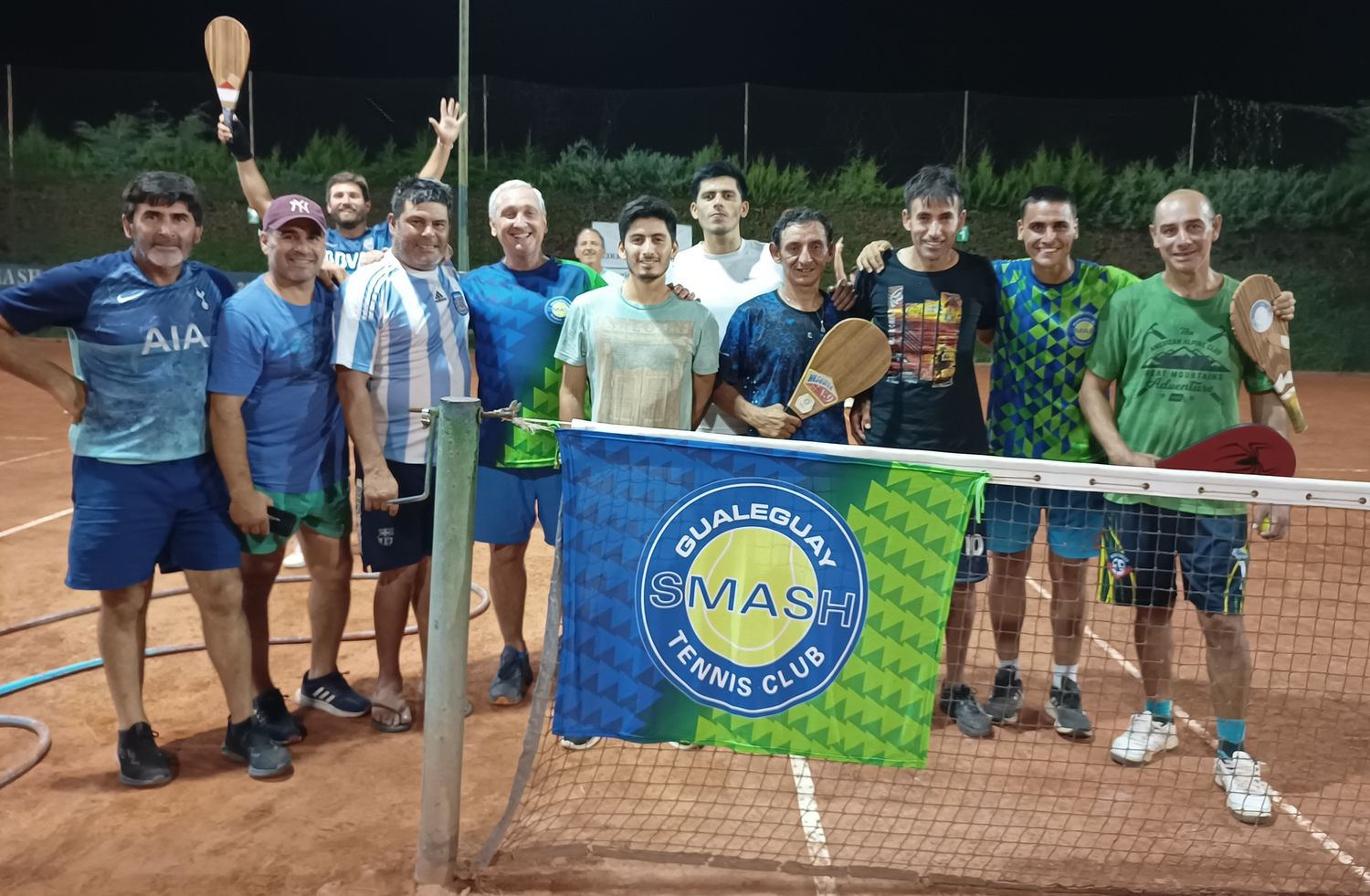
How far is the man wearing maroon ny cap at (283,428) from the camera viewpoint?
389 cm

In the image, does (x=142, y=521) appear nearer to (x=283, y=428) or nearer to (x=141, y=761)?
(x=283, y=428)

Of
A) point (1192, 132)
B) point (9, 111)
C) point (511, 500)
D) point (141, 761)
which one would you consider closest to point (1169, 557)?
point (511, 500)

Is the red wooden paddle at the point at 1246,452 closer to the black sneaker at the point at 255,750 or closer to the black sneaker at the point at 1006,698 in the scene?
the black sneaker at the point at 1006,698

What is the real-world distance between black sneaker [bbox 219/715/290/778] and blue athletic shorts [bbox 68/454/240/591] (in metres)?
0.66

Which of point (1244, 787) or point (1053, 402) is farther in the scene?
point (1053, 402)

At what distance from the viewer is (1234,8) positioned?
2827cm

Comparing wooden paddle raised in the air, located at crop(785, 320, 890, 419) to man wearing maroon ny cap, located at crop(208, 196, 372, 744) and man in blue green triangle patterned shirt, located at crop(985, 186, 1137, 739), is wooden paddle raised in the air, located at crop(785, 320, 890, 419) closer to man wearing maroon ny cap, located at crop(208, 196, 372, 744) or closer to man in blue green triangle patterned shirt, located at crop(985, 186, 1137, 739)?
man in blue green triangle patterned shirt, located at crop(985, 186, 1137, 739)

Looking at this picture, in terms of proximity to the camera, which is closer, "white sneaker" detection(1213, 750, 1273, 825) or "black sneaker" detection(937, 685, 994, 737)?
"white sneaker" detection(1213, 750, 1273, 825)

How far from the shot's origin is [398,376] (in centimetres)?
421

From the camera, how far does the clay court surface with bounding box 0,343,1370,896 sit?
3.38m

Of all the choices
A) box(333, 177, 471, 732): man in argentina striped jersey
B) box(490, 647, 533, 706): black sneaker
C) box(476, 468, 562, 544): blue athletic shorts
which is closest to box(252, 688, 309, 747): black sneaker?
box(333, 177, 471, 732): man in argentina striped jersey

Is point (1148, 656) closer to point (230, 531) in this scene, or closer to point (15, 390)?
point (230, 531)

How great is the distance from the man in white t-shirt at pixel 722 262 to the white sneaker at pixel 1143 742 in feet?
6.48

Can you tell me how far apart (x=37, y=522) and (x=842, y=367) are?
20.7 feet
